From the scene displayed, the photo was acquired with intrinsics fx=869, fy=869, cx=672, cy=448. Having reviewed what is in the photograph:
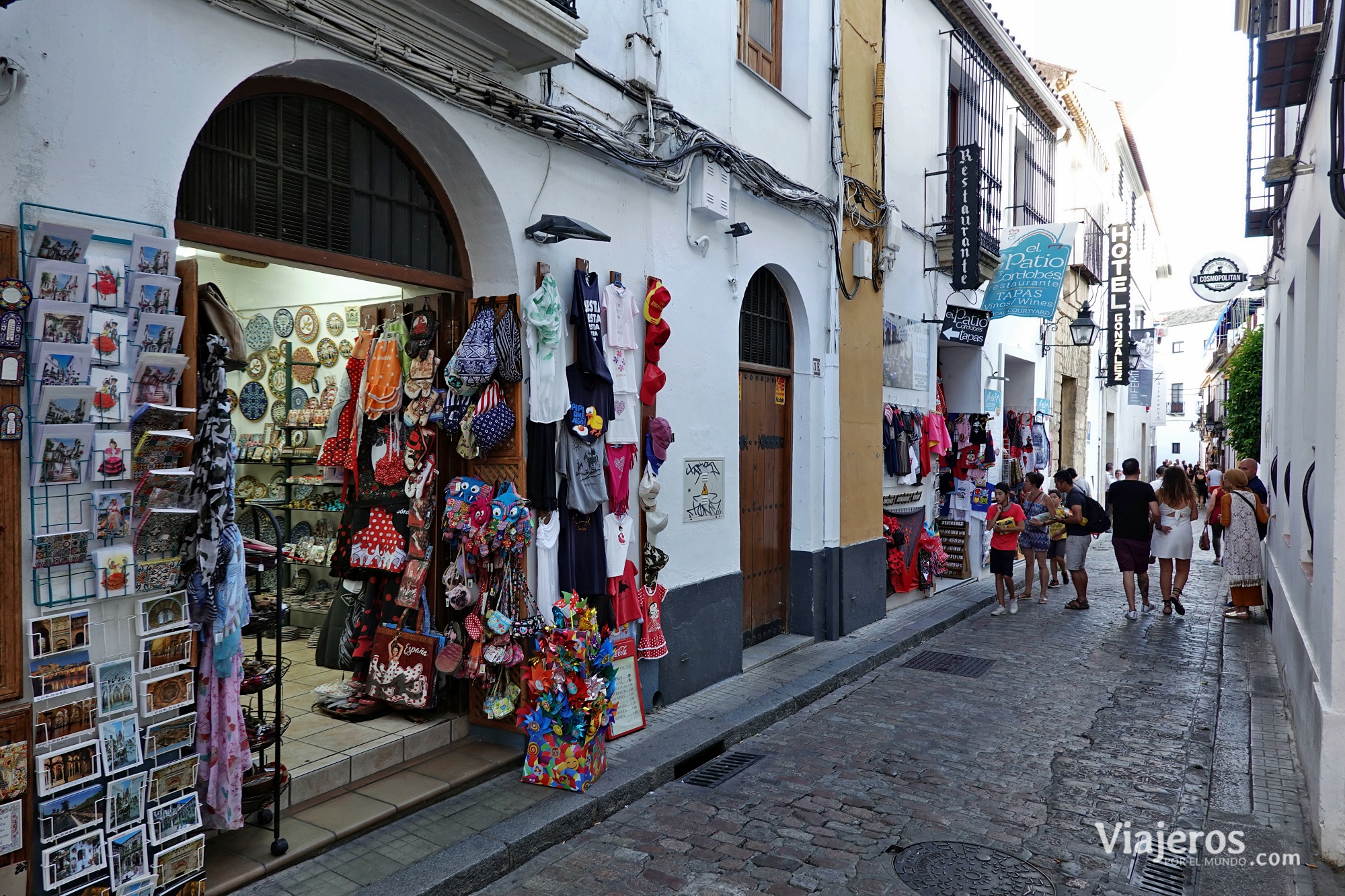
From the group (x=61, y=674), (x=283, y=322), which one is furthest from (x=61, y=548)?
(x=283, y=322)

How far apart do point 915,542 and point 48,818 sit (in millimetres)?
9774

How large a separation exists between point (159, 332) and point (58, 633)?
1175mm

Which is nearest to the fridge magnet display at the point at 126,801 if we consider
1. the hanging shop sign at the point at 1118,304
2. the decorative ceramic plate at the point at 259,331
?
the decorative ceramic plate at the point at 259,331

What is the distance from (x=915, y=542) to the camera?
36.9 ft

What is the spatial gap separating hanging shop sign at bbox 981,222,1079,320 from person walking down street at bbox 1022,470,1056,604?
238cm

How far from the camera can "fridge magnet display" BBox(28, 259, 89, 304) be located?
3.07 metres

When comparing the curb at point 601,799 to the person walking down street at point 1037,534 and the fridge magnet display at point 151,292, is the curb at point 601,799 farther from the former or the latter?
the person walking down street at point 1037,534

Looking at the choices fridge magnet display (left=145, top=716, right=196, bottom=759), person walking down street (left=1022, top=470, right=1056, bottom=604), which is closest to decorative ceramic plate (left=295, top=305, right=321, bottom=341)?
fridge magnet display (left=145, top=716, right=196, bottom=759)

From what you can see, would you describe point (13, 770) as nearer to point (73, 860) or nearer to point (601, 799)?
point (73, 860)

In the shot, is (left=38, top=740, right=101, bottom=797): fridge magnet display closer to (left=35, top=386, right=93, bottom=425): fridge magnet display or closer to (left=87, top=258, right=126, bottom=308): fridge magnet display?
(left=35, top=386, right=93, bottom=425): fridge magnet display

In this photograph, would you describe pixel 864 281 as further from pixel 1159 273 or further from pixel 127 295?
pixel 1159 273

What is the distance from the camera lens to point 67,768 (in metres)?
3.11

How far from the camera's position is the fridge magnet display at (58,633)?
307 cm

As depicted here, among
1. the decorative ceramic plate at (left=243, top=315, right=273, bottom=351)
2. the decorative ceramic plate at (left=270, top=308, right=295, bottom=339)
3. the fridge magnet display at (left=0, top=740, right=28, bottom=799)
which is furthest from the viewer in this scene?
the decorative ceramic plate at (left=243, top=315, right=273, bottom=351)
